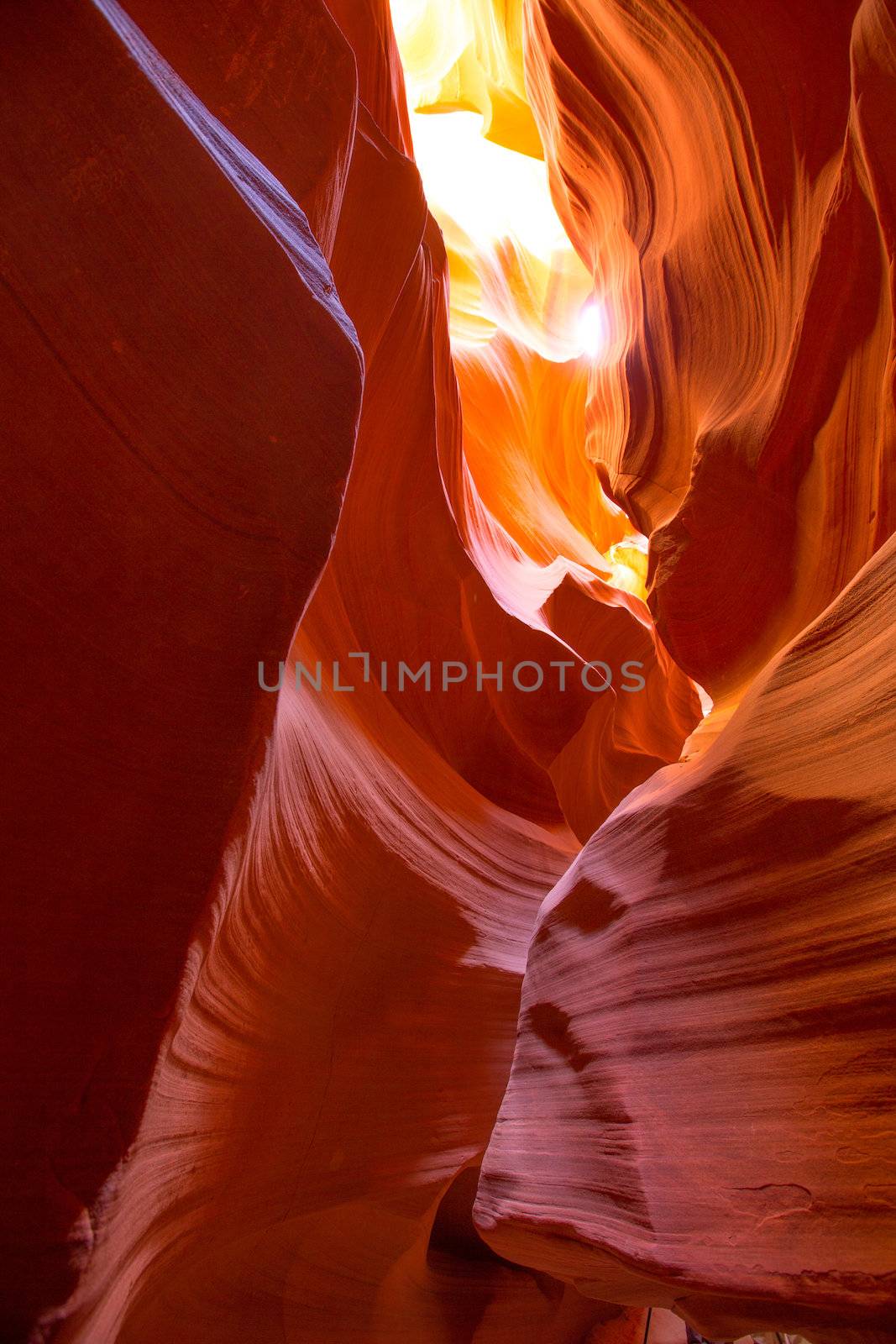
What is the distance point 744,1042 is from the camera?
161 cm

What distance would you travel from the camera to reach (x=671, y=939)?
6.15 feet

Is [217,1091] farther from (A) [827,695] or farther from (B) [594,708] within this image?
(B) [594,708]

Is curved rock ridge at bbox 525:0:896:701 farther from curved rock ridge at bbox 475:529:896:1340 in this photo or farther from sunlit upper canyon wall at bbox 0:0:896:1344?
curved rock ridge at bbox 475:529:896:1340

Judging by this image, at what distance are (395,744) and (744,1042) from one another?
5.33 ft

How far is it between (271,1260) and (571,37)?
547 cm

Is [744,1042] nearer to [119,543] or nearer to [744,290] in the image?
[119,543]

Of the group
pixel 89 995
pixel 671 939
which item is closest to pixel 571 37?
pixel 671 939

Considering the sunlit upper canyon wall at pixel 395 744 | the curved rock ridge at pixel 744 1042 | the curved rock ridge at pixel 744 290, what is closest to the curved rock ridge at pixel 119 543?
the sunlit upper canyon wall at pixel 395 744

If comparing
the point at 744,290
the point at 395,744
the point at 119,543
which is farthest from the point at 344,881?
the point at 744,290

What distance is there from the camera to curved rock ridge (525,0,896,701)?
2.67 metres

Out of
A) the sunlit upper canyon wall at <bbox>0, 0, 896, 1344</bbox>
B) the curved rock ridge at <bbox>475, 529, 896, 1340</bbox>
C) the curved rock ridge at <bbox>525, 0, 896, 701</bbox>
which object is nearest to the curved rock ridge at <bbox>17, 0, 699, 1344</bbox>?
the sunlit upper canyon wall at <bbox>0, 0, 896, 1344</bbox>

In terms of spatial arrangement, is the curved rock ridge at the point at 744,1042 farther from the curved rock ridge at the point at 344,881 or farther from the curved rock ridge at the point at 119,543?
the curved rock ridge at the point at 119,543

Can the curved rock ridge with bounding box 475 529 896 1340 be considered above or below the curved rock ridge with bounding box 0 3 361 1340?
below

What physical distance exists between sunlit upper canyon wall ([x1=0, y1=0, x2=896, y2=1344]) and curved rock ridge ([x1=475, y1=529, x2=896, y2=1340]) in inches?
0.4
